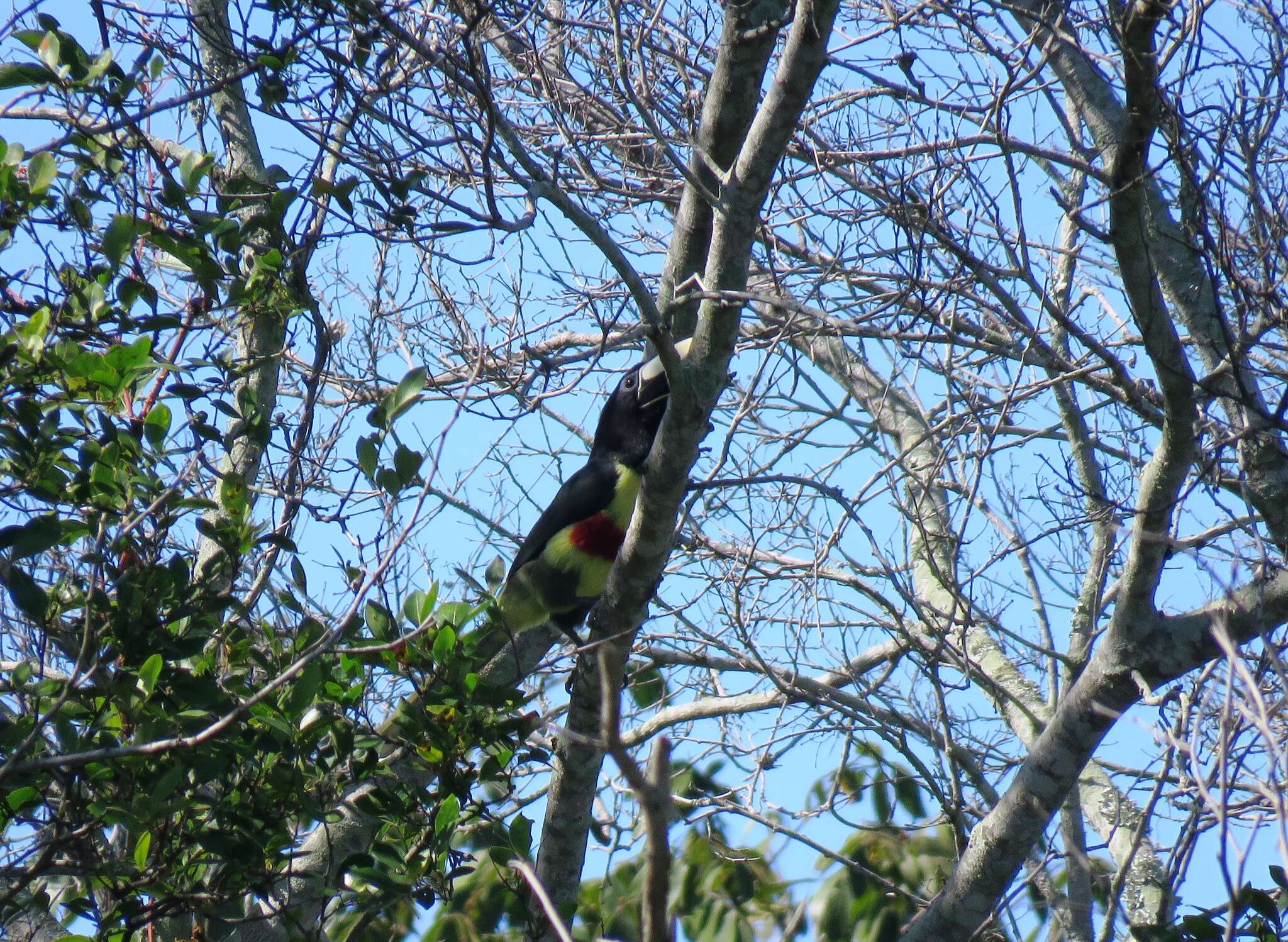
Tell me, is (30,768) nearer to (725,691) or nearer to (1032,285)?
→ (1032,285)

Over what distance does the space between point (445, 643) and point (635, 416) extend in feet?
7.52

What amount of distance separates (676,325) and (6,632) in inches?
87.8

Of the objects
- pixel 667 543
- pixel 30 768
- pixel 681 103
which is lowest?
pixel 30 768

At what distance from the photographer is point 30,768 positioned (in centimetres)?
206

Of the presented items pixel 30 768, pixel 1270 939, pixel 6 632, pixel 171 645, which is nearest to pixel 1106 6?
pixel 1270 939

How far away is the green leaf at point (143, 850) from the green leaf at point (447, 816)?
56cm

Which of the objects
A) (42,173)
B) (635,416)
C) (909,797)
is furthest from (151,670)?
(909,797)

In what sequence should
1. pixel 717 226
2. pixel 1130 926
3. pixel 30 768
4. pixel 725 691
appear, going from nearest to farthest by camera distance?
pixel 30 768
pixel 1130 926
pixel 717 226
pixel 725 691

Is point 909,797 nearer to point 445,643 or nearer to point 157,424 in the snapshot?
point 445,643

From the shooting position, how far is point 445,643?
8.90 feet

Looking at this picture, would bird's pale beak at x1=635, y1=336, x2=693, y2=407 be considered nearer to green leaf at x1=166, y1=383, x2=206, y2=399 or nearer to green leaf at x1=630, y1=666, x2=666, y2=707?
green leaf at x1=630, y1=666, x2=666, y2=707

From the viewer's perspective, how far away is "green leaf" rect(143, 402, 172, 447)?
241 centimetres

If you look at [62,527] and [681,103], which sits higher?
[681,103]

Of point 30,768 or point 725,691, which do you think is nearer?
point 30,768
